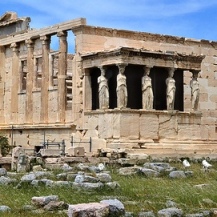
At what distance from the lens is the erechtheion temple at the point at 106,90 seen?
22016mm

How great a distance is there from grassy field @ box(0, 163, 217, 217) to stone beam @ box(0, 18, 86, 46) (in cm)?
1308

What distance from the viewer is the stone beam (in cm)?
2459

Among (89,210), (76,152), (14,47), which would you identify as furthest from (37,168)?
(14,47)

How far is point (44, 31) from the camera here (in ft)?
87.6

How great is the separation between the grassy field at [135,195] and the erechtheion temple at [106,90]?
31.8ft

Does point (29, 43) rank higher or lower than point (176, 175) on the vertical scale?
higher

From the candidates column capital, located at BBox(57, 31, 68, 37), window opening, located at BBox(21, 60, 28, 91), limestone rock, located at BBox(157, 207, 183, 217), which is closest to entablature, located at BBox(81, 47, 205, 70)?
column capital, located at BBox(57, 31, 68, 37)

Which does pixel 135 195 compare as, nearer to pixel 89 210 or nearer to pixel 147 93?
pixel 89 210

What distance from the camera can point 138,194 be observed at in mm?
10391

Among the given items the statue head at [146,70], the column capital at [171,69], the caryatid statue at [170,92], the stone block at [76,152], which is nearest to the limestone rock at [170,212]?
the stone block at [76,152]

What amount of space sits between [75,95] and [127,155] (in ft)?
17.2

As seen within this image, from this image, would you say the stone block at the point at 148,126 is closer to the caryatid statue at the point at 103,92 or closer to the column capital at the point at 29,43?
the caryatid statue at the point at 103,92

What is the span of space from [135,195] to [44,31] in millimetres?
17350

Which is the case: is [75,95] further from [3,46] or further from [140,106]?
[3,46]
